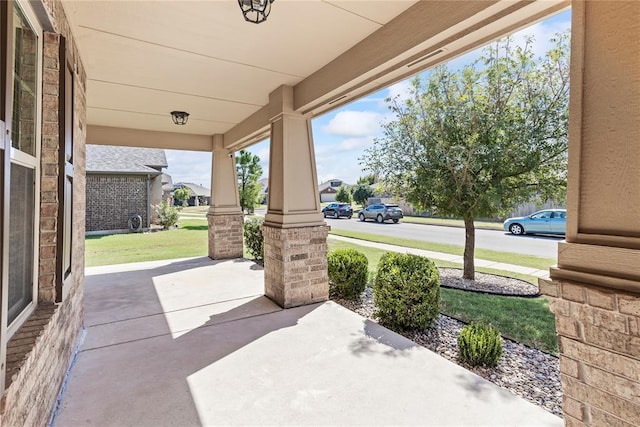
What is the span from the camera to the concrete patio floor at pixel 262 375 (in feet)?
7.50

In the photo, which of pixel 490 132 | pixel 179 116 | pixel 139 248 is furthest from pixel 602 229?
pixel 139 248

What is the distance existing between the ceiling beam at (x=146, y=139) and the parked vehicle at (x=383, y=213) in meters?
15.1

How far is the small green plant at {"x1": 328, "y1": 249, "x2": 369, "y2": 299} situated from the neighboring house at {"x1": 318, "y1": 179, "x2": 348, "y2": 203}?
144 ft

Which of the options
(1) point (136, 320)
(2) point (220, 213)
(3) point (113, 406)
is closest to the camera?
(3) point (113, 406)

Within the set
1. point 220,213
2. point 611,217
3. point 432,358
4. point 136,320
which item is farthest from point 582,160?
point 220,213

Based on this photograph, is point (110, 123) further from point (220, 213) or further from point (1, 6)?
point (1, 6)

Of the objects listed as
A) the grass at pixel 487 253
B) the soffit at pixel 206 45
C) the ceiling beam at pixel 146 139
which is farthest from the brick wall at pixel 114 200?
the soffit at pixel 206 45

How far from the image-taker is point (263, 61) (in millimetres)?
3729

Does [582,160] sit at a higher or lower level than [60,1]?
lower

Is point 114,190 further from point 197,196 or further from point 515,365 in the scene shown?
point 197,196

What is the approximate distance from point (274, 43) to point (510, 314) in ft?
15.4

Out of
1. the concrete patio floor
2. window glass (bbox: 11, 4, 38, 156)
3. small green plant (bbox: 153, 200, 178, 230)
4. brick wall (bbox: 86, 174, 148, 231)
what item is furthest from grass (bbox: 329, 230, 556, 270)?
brick wall (bbox: 86, 174, 148, 231)

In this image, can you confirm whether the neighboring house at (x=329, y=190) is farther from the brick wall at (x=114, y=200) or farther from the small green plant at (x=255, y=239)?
the small green plant at (x=255, y=239)

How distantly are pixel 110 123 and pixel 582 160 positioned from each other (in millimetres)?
7686
